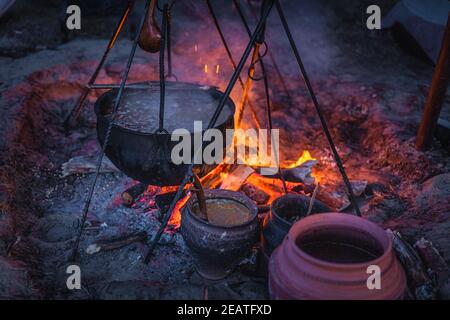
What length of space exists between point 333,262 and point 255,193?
1.78 metres

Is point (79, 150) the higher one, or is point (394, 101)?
point (394, 101)

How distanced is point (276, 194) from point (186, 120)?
149 cm

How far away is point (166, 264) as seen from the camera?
3.96 metres

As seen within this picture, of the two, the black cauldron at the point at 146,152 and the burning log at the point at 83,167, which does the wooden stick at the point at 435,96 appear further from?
the burning log at the point at 83,167

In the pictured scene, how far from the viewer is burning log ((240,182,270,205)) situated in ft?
15.5

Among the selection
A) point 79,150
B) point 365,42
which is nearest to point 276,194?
point 79,150

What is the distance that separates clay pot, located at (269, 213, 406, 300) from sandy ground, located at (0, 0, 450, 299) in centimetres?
75

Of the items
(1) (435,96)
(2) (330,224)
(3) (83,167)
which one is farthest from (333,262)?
(3) (83,167)

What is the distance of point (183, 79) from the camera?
6762 mm

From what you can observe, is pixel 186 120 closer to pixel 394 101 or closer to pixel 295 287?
pixel 295 287

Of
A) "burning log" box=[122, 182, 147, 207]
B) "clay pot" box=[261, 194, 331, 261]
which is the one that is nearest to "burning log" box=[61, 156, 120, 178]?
"burning log" box=[122, 182, 147, 207]

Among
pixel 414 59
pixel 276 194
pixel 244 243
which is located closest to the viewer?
pixel 244 243

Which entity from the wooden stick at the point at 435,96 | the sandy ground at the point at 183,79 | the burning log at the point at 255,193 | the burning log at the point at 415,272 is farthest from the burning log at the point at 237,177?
the wooden stick at the point at 435,96

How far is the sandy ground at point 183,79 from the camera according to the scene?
3.81 m
